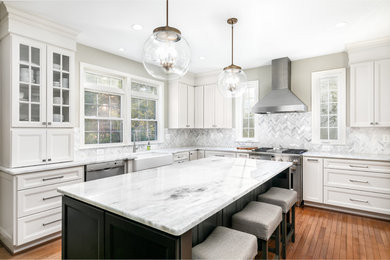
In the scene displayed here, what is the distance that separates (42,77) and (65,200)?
1.90 metres

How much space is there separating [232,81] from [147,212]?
1772mm

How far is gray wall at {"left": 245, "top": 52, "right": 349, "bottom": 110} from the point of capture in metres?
3.98

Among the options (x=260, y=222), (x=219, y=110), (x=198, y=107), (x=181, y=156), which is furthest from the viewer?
(x=198, y=107)

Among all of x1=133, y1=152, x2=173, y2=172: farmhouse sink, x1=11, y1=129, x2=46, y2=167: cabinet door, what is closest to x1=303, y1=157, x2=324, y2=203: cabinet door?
x1=133, y1=152, x2=173, y2=172: farmhouse sink

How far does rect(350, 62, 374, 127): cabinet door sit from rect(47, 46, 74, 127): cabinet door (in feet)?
14.4

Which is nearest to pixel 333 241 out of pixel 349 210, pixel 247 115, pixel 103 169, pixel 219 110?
pixel 349 210

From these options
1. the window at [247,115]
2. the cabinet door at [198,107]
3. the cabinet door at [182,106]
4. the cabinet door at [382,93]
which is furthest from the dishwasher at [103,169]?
the cabinet door at [382,93]

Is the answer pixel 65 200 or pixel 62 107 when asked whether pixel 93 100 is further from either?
pixel 65 200

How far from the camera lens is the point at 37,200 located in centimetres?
255

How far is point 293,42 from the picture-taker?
3475 mm

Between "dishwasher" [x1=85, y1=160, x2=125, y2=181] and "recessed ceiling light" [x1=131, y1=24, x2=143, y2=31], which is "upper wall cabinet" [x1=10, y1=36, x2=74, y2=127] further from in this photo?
"recessed ceiling light" [x1=131, y1=24, x2=143, y2=31]

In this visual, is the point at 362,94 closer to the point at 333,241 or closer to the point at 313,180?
the point at 313,180

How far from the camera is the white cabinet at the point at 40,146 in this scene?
2531 millimetres

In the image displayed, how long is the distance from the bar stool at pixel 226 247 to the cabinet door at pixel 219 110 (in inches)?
147
